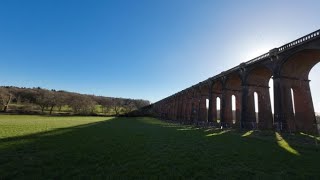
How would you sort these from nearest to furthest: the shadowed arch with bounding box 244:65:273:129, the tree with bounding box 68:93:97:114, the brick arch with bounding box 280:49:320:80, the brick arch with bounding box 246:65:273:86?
the brick arch with bounding box 280:49:320:80
the brick arch with bounding box 246:65:273:86
the shadowed arch with bounding box 244:65:273:129
the tree with bounding box 68:93:97:114

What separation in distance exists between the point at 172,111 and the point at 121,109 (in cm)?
4266

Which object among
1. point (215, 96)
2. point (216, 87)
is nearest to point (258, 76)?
point (216, 87)

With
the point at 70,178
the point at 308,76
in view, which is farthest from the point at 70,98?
the point at 70,178

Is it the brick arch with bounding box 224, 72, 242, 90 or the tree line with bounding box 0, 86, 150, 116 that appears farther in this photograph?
the tree line with bounding box 0, 86, 150, 116

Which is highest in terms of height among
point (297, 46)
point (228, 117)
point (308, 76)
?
point (297, 46)

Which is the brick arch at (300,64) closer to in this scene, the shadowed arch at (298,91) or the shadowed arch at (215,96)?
the shadowed arch at (298,91)

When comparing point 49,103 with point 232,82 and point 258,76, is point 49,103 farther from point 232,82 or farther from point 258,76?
point 258,76

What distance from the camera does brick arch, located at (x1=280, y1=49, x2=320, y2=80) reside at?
23.2 metres

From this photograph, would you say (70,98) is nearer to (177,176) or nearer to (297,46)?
(297,46)

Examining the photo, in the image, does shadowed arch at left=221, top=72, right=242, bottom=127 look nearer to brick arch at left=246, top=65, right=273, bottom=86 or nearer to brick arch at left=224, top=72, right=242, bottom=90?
brick arch at left=224, top=72, right=242, bottom=90

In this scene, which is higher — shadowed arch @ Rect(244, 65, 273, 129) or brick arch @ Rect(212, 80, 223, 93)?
brick arch @ Rect(212, 80, 223, 93)

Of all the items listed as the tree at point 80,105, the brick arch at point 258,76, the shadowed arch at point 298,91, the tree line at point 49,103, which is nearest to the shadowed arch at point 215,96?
the brick arch at point 258,76

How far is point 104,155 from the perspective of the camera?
891cm

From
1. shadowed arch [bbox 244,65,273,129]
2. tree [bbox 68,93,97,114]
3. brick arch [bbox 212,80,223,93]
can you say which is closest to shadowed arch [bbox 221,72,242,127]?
brick arch [bbox 212,80,223,93]
